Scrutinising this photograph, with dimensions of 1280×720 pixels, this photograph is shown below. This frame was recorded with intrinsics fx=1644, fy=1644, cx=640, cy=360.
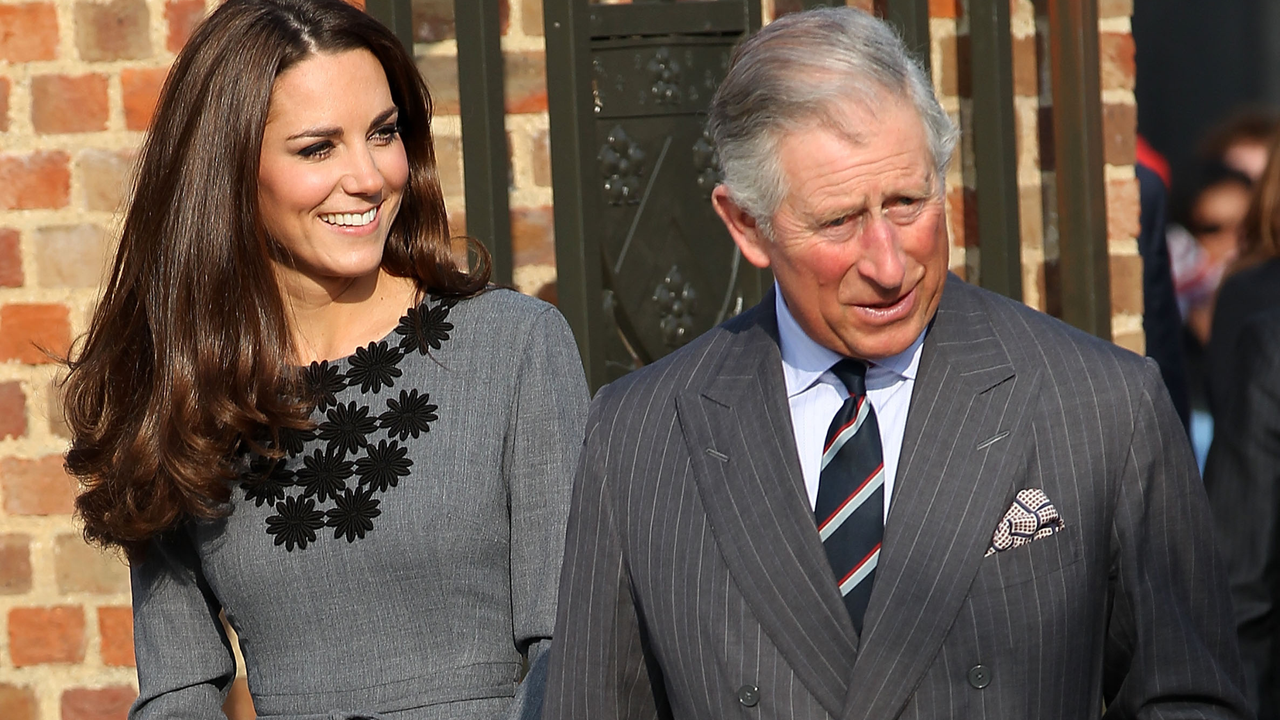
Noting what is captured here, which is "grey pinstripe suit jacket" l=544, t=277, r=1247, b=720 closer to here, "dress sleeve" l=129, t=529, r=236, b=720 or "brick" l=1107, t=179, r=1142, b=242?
"dress sleeve" l=129, t=529, r=236, b=720

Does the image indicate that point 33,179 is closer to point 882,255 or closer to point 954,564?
point 882,255

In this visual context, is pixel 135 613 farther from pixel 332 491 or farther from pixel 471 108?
pixel 471 108

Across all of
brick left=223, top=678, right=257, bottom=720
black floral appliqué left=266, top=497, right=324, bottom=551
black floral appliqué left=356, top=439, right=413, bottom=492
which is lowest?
brick left=223, top=678, right=257, bottom=720

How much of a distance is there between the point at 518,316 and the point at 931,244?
2.92 feet

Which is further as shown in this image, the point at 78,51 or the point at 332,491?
the point at 78,51

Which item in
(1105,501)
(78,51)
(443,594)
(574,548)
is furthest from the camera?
(78,51)

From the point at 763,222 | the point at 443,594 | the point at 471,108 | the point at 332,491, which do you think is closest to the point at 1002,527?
the point at 763,222

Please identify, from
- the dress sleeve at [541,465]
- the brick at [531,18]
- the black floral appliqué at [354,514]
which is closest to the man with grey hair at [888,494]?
the dress sleeve at [541,465]

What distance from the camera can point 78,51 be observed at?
3357 millimetres

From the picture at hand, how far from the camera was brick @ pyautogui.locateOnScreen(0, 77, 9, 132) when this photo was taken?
3.36 meters

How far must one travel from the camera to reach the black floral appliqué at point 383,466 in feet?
8.61

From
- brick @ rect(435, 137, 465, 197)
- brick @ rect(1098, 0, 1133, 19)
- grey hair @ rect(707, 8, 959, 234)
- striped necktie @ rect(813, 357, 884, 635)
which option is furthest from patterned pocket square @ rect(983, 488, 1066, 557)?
brick @ rect(1098, 0, 1133, 19)

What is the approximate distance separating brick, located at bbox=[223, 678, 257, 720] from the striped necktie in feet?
6.08

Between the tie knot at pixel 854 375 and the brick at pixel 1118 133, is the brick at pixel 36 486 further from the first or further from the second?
the brick at pixel 1118 133
